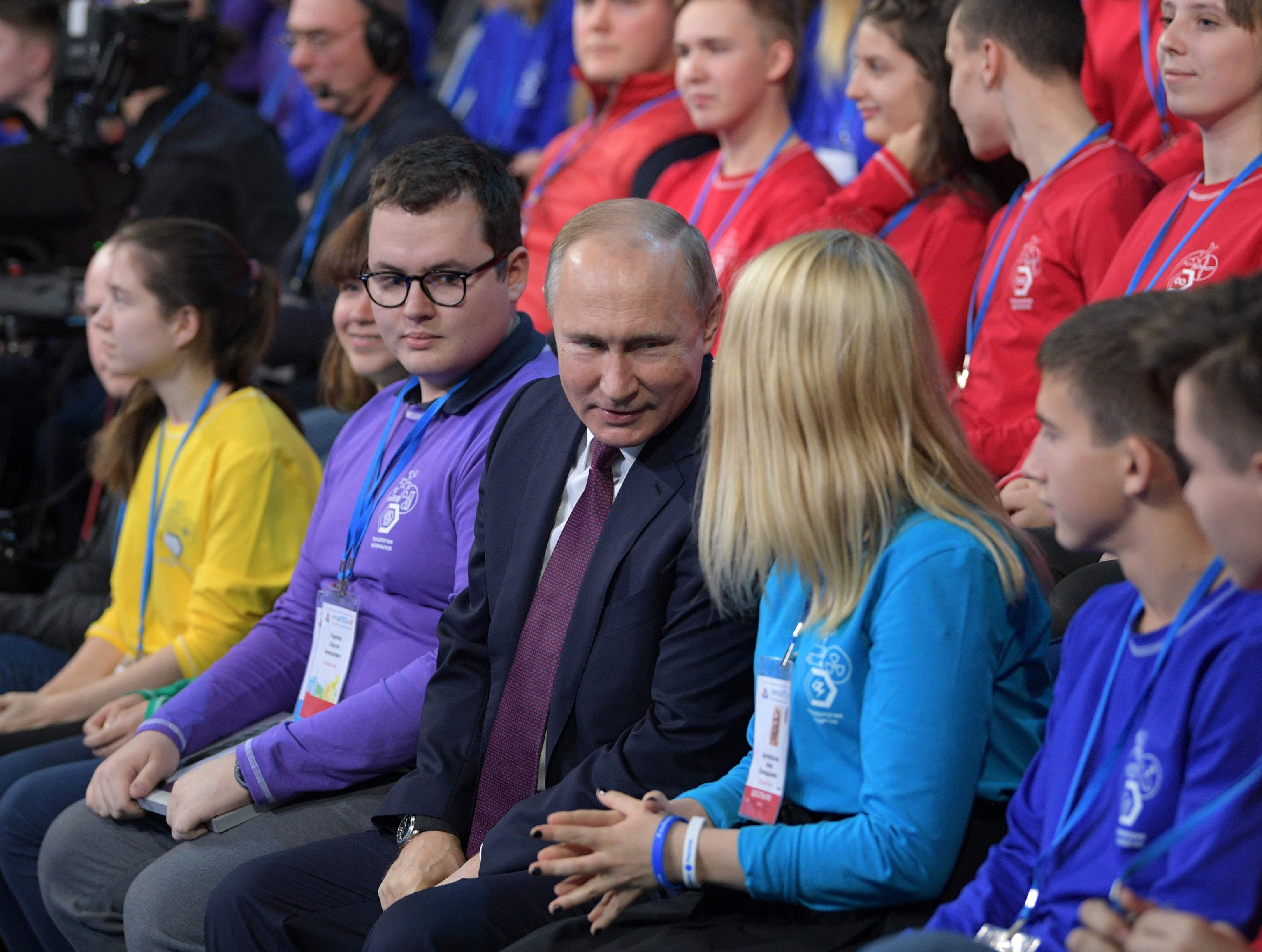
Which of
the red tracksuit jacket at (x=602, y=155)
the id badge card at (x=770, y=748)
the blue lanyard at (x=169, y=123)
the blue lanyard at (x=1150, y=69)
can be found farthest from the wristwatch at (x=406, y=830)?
the blue lanyard at (x=169, y=123)

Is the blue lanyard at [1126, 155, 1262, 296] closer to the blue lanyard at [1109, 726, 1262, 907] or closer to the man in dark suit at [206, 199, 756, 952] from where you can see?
the man in dark suit at [206, 199, 756, 952]

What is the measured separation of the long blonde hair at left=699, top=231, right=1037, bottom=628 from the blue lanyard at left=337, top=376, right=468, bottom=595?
0.86 metres

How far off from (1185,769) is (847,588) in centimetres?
40

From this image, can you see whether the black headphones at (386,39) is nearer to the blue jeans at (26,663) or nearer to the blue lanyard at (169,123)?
the blue lanyard at (169,123)

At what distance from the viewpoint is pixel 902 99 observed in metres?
3.00

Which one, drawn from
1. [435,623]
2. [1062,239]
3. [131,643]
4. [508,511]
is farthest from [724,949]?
[131,643]

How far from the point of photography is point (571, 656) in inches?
73.0

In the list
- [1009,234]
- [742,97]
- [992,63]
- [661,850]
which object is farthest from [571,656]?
[742,97]

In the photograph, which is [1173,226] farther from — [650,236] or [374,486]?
[374,486]

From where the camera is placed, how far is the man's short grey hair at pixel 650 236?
6.14 ft

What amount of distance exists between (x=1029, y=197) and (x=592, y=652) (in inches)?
51.8

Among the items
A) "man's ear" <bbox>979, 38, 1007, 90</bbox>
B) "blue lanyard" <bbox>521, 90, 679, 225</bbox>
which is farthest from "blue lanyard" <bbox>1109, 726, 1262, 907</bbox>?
"blue lanyard" <bbox>521, 90, 679, 225</bbox>

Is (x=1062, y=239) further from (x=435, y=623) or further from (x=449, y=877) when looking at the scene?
(x=449, y=877)

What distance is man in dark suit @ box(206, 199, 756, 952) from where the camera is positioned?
5.77ft
